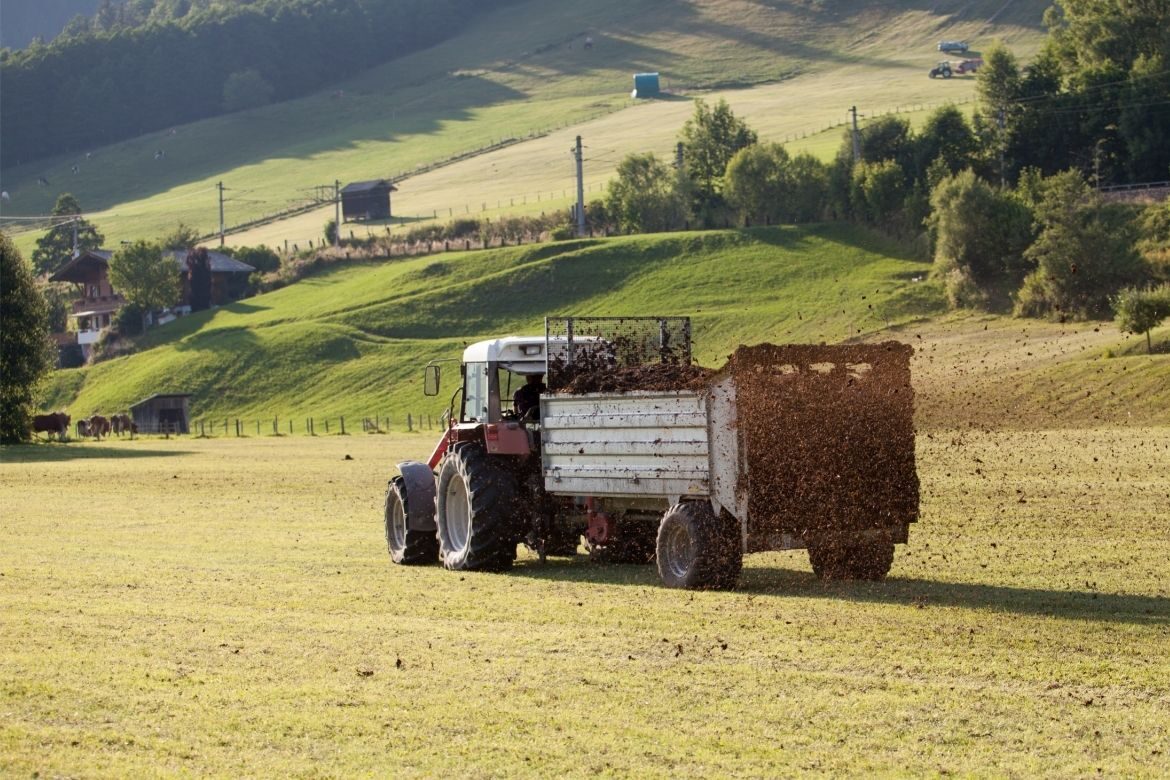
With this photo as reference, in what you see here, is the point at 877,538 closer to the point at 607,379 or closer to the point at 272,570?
the point at 607,379

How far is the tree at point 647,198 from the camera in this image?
116 m

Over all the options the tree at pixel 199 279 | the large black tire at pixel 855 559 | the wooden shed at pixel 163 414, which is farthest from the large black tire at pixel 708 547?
the tree at pixel 199 279

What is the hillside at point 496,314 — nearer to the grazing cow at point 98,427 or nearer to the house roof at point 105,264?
the house roof at point 105,264

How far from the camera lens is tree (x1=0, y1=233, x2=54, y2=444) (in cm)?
7262

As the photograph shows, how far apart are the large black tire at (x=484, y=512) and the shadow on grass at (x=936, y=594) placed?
51cm

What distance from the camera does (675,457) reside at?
20.1 meters

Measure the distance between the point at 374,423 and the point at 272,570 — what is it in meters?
59.5

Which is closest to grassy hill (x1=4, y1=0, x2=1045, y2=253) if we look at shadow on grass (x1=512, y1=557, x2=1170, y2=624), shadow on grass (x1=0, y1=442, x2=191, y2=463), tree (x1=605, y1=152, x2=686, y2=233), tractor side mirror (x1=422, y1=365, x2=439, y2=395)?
tree (x1=605, y1=152, x2=686, y2=233)

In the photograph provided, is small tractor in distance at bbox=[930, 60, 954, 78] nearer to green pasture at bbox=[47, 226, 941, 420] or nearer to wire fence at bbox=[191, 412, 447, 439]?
green pasture at bbox=[47, 226, 941, 420]

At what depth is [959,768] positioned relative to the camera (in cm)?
1091

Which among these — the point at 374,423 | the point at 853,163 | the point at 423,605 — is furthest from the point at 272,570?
the point at 853,163

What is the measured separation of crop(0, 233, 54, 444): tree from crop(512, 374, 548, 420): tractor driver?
53807 millimetres

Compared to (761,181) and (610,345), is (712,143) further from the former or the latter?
(610,345)

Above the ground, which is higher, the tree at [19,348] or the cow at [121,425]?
the tree at [19,348]
